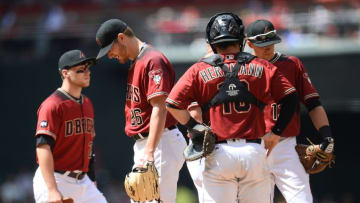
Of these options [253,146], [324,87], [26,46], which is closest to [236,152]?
[253,146]

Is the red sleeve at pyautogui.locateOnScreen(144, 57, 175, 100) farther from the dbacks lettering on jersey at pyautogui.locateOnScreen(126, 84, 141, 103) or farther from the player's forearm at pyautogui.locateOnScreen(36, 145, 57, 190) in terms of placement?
the player's forearm at pyautogui.locateOnScreen(36, 145, 57, 190)

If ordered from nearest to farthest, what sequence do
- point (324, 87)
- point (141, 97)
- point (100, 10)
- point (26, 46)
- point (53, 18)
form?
1. point (141, 97)
2. point (324, 87)
3. point (26, 46)
4. point (53, 18)
5. point (100, 10)

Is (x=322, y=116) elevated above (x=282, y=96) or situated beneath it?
situated beneath

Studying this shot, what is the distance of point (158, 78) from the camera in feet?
18.7

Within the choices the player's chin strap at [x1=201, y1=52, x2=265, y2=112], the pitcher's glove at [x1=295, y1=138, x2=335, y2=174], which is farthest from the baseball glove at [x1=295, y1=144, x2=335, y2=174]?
the player's chin strap at [x1=201, y1=52, x2=265, y2=112]

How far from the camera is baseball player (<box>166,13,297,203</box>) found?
4965mm

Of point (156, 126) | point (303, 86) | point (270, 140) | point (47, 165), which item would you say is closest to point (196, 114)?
point (156, 126)

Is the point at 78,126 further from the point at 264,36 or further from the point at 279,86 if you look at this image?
the point at 279,86

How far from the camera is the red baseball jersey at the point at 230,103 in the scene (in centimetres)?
498

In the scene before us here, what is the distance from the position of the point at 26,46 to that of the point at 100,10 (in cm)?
330

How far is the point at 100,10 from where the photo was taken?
64.8 feet

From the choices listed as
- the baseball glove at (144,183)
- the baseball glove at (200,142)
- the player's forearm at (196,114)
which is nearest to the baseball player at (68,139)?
the baseball glove at (144,183)

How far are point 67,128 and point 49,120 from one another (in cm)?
22

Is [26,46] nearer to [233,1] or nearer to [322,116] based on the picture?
[233,1]
